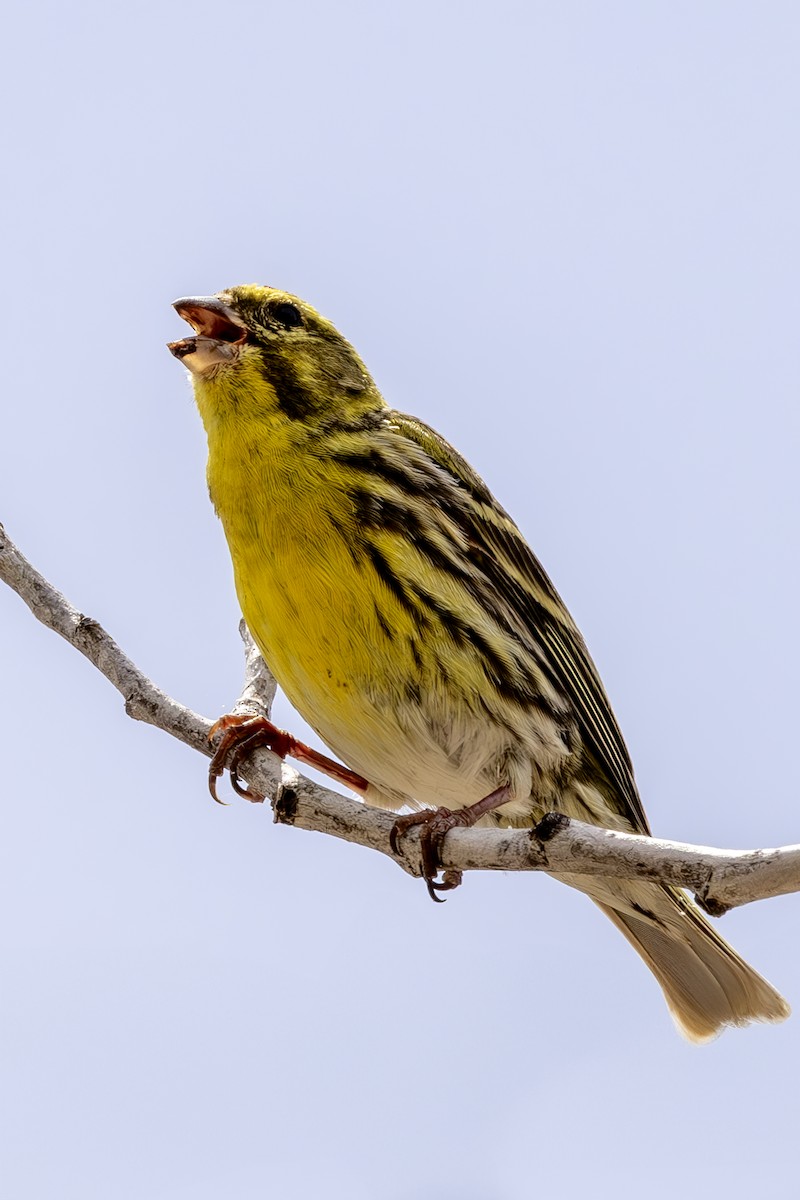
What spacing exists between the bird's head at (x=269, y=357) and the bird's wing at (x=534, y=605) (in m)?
0.27

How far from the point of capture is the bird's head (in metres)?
5.14

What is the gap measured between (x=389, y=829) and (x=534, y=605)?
1.49 meters

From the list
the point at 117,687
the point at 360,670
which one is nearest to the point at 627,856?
the point at 360,670

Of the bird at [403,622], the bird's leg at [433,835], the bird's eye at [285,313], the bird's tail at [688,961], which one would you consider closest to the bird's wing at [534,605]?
the bird at [403,622]

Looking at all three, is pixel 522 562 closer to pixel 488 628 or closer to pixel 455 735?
pixel 488 628

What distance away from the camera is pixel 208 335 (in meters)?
5.35

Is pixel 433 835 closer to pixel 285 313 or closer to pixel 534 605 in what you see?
pixel 534 605

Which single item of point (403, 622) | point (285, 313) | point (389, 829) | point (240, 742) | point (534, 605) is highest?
point (285, 313)

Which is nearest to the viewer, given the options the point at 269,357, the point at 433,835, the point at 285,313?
the point at 433,835

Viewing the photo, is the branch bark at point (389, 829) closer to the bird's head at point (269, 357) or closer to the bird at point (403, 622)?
the bird at point (403, 622)

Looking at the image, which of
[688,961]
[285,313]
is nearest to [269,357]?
[285,313]

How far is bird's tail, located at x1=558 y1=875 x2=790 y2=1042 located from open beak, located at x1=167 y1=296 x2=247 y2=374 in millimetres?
2255

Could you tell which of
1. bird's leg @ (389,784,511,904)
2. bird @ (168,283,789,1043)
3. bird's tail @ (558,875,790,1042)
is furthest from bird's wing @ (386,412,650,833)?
bird's leg @ (389,784,511,904)

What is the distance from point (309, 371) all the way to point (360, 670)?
1222 mm
